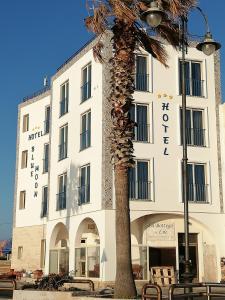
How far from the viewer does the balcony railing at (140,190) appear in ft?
95.8

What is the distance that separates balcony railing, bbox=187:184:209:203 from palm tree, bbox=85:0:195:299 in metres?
13.3

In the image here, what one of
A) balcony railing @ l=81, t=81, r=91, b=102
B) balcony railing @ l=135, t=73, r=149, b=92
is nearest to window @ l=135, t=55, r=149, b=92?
balcony railing @ l=135, t=73, r=149, b=92

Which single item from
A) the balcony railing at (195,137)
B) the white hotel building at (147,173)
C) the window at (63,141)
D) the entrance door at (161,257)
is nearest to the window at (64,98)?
the white hotel building at (147,173)

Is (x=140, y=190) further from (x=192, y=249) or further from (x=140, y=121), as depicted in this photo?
(x=192, y=249)

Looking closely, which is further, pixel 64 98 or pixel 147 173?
pixel 64 98

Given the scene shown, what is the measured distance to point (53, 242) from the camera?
35969mm

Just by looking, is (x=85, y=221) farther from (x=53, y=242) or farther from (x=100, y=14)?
(x=100, y=14)

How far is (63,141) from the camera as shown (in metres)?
35.4

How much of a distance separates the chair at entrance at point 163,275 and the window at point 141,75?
10.1 metres

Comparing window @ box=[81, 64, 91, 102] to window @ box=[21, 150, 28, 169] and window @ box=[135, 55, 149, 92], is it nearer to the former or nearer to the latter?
window @ box=[135, 55, 149, 92]

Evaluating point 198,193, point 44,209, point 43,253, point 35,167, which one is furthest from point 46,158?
point 198,193

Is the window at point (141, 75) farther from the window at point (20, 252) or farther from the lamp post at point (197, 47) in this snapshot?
the window at point (20, 252)

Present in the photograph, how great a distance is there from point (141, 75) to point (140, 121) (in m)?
2.85

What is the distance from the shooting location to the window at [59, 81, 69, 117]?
117 ft
